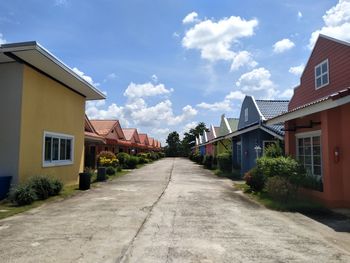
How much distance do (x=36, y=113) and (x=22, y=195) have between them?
3999 millimetres

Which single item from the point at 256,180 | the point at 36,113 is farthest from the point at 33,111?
the point at 256,180

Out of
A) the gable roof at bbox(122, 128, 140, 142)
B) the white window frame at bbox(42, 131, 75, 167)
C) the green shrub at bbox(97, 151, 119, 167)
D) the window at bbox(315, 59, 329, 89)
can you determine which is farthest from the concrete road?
the gable roof at bbox(122, 128, 140, 142)

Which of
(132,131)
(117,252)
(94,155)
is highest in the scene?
(132,131)

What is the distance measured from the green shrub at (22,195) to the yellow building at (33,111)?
1102 millimetres

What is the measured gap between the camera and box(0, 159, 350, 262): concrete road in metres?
6.15

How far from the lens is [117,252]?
6297mm

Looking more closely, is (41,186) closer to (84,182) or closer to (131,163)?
(84,182)

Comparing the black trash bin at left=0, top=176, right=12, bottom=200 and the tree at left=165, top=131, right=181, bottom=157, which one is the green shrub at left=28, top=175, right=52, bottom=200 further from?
the tree at left=165, top=131, right=181, bottom=157

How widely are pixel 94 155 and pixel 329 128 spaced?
23.8m

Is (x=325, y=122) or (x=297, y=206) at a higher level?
(x=325, y=122)

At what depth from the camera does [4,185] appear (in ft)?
42.0

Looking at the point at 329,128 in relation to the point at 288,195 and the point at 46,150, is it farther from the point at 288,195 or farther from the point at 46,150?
the point at 46,150

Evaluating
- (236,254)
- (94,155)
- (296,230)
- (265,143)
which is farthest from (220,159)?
(236,254)

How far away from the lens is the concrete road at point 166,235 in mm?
6148
